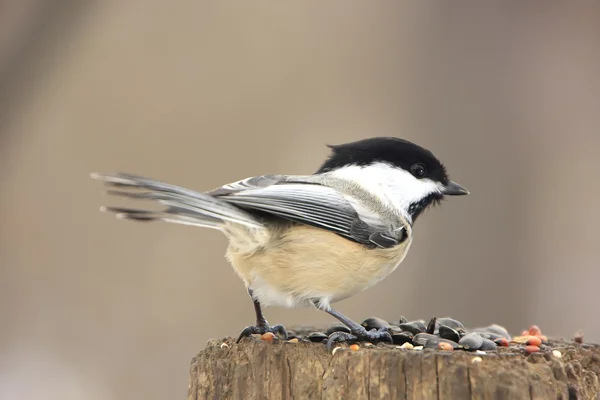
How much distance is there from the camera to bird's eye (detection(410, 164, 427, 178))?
2664 mm

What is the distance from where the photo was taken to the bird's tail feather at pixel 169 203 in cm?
179

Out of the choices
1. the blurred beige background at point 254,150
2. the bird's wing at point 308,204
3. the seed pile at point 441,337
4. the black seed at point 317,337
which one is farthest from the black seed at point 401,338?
the blurred beige background at point 254,150

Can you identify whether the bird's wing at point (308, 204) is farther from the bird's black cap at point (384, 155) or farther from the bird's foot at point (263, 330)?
the bird's foot at point (263, 330)

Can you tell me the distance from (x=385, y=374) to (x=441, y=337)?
1.95 ft

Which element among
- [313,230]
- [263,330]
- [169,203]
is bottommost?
[263,330]

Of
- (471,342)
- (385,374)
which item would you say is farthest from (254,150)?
(385,374)

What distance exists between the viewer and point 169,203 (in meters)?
1.87

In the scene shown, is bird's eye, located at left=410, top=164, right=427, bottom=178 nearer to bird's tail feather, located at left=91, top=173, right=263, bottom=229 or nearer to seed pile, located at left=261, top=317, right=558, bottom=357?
seed pile, located at left=261, top=317, right=558, bottom=357

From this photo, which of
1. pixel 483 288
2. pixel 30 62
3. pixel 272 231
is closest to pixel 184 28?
pixel 30 62

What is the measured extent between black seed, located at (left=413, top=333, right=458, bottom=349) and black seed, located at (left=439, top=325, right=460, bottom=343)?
0.05 metres

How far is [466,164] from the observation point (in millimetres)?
4008

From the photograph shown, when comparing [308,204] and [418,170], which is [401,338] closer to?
[308,204]

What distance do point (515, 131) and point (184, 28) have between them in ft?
8.22

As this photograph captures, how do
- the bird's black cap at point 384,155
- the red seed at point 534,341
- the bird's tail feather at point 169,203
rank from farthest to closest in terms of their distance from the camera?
the bird's black cap at point 384,155
the red seed at point 534,341
the bird's tail feather at point 169,203
